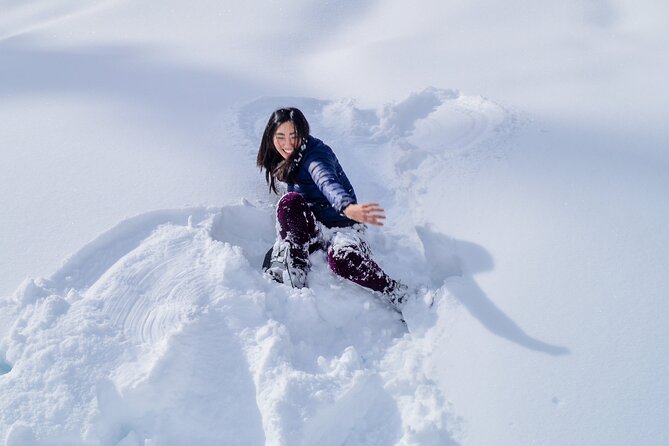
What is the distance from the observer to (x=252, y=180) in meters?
2.62

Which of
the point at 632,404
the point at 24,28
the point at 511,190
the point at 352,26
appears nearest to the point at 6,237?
the point at 511,190

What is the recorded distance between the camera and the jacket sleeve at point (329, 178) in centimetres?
202

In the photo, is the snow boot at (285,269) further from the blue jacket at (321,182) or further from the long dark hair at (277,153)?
the long dark hair at (277,153)

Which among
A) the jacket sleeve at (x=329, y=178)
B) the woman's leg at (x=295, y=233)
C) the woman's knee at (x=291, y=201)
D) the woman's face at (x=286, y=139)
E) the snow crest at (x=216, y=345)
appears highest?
the woman's face at (x=286, y=139)

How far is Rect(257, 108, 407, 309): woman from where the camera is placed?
80.8 inches

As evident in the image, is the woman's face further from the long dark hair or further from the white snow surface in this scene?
the white snow surface

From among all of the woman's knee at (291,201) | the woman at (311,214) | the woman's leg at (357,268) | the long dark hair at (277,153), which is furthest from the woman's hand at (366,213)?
the long dark hair at (277,153)

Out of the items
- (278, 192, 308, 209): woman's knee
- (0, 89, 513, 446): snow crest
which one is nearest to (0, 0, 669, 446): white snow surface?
(0, 89, 513, 446): snow crest

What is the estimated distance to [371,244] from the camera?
7.88 ft

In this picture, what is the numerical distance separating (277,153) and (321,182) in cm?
37

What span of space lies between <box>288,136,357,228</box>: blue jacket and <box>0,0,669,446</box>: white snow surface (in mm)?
218

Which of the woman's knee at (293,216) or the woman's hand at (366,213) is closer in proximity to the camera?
the woman's hand at (366,213)

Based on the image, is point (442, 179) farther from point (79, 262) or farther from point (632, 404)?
point (79, 262)

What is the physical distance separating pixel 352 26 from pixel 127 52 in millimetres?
1778
